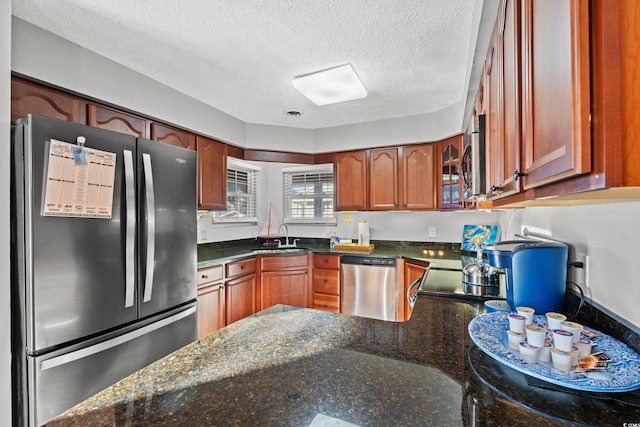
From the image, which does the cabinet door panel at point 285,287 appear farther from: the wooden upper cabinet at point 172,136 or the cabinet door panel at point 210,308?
the wooden upper cabinet at point 172,136

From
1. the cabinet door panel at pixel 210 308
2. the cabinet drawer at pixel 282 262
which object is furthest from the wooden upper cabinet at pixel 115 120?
the cabinet drawer at pixel 282 262

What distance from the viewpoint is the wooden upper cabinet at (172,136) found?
8.07 feet

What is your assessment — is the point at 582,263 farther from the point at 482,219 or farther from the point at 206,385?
the point at 482,219

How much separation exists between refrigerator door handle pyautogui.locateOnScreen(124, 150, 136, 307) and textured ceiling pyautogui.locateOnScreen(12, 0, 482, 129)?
75 centimetres

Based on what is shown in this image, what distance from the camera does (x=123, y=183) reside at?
1671 millimetres

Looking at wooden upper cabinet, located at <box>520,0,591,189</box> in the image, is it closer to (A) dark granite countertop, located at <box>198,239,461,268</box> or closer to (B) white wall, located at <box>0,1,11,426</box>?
(B) white wall, located at <box>0,1,11,426</box>

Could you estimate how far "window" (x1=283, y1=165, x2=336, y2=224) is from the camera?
4070 millimetres

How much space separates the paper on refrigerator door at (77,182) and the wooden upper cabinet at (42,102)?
495 mm

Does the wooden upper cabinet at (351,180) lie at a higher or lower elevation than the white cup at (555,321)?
higher

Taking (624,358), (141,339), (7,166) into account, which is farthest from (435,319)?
(7,166)

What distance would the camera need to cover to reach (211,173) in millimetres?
3016

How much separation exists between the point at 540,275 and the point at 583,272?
0.13 m

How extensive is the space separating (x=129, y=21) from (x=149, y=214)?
1.07 metres

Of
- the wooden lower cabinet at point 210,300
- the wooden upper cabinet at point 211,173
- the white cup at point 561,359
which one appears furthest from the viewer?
the wooden upper cabinet at point 211,173
